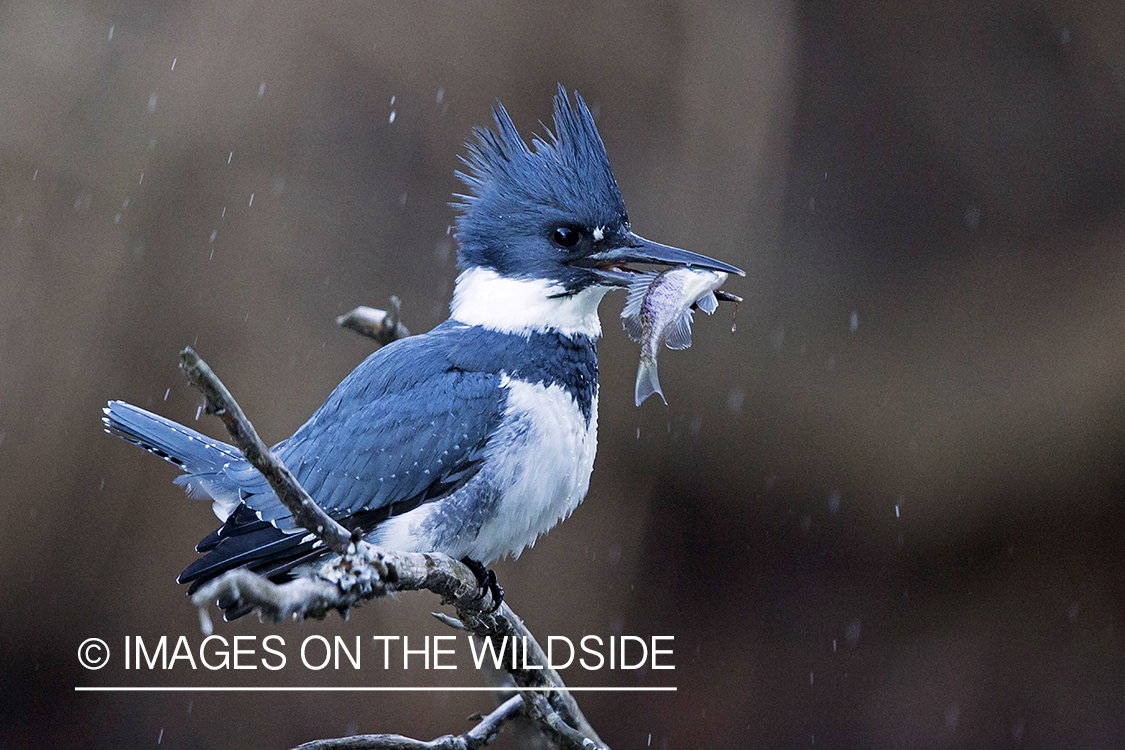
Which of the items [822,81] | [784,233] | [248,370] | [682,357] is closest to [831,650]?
[682,357]

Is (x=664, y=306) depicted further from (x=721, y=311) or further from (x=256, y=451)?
(x=721, y=311)

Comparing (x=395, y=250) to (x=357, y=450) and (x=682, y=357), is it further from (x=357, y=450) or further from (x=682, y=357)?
(x=357, y=450)

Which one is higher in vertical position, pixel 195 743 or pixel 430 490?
pixel 430 490

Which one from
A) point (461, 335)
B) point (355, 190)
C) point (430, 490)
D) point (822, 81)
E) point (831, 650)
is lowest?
point (831, 650)

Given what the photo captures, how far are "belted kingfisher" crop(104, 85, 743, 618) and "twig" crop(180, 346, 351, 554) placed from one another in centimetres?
39

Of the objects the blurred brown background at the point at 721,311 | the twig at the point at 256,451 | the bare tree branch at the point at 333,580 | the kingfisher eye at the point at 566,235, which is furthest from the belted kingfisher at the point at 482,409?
the blurred brown background at the point at 721,311

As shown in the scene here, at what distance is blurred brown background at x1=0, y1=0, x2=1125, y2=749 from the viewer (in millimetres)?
2438

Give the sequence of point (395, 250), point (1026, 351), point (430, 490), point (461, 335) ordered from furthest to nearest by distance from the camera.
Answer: point (395, 250) → point (1026, 351) → point (461, 335) → point (430, 490)

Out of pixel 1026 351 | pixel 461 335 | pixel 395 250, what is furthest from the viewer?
pixel 395 250

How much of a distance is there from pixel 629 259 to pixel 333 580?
70cm

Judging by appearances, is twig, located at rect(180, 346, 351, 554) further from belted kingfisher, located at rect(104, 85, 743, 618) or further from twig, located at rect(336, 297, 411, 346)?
twig, located at rect(336, 297, 411, 346)

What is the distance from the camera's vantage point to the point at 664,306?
1.19 m

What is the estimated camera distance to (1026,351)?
8.01 ft

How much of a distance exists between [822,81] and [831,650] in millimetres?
1479
